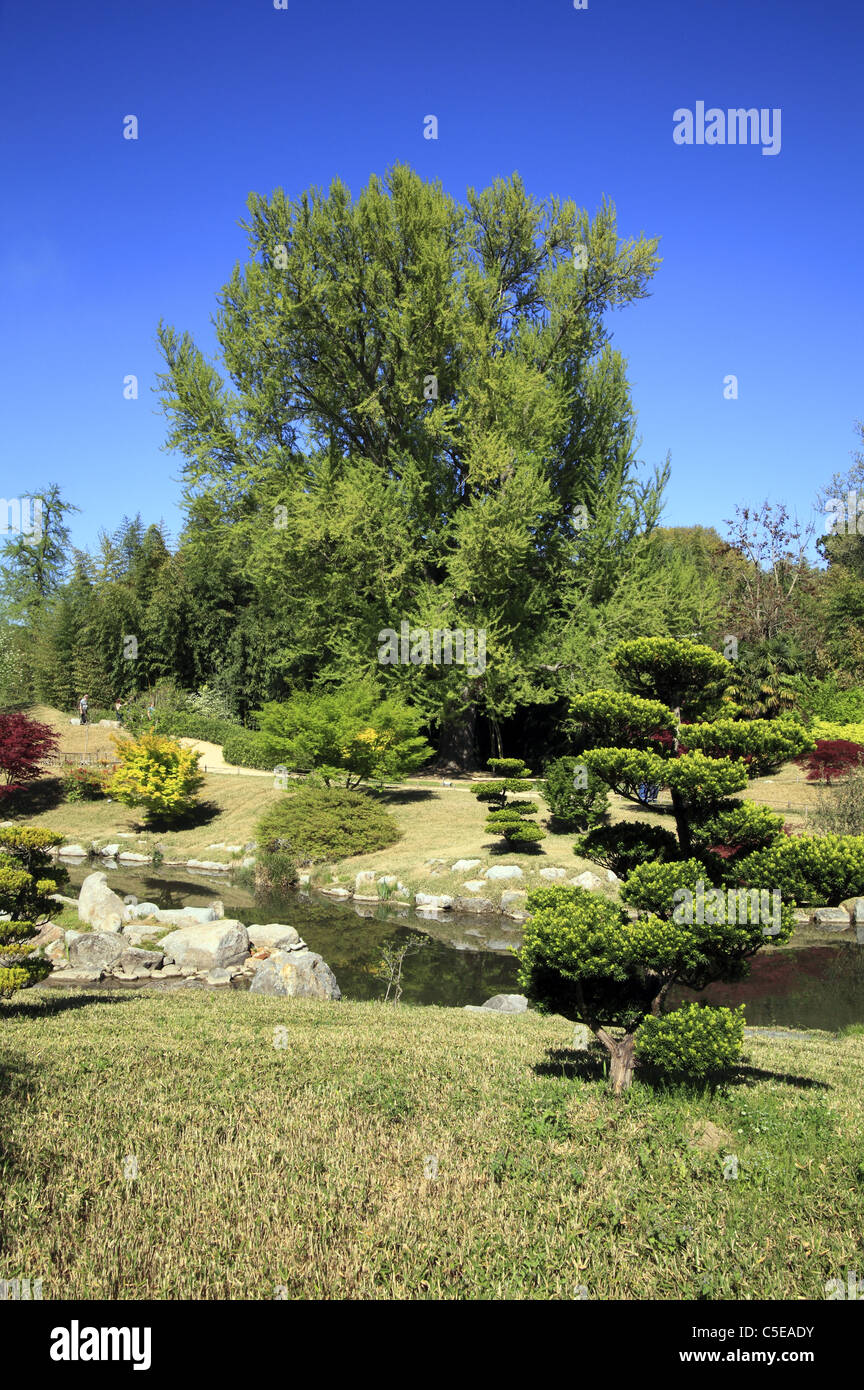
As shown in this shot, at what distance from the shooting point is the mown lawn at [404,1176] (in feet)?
10.4

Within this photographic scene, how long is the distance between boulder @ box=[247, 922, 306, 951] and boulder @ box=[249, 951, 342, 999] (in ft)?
5.76

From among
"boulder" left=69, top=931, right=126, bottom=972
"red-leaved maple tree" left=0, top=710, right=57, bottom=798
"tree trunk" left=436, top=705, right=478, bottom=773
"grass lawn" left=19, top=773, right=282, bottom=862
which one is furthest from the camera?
"tree trunk" left=436, top=705, right=478, bottom=773

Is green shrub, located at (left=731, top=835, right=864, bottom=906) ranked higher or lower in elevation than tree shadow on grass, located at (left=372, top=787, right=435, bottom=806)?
higher

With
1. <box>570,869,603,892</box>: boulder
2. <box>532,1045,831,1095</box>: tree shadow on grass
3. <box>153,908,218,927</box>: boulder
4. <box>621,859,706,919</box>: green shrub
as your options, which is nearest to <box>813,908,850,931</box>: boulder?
<box>570,869,603,892</box>: boulder

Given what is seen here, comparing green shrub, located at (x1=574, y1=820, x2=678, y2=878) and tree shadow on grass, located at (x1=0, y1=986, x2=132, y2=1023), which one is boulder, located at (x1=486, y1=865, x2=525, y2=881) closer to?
tree shadow on grass, located at (x1=0, y1=986, x2=132, y2=1023)

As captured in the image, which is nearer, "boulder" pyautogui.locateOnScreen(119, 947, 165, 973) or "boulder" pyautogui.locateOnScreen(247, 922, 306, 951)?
"boulder" pyautogui.locateOnScreen(119, 947, 165, 973)

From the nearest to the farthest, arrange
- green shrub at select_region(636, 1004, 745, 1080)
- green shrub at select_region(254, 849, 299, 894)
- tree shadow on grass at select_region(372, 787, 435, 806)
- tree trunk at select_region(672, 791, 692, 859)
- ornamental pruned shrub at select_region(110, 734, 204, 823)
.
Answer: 1. green shrub at select_region(636, 1004, 745, 1080)
2. tree trunk at select_region(672, 791, 692, 859)
3. green shrub at select_region(254, 849, 299, 894)
4. ornamental pruned shrub at select_region(110, 734, 204, 823)
5. tree shadow on grass at select_region(372, 787, 435, 806)

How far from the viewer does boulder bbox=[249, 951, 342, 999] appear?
10.2m

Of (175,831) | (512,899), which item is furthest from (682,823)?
(175,831)

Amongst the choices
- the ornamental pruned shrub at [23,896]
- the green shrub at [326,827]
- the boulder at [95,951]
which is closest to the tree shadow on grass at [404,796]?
the green shrub at [326,827]

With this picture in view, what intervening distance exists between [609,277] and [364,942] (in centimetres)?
2042

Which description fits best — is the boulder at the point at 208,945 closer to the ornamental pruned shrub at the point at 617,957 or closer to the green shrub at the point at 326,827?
the green shrub at the point at 326,827

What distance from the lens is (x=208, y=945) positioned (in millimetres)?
11578
